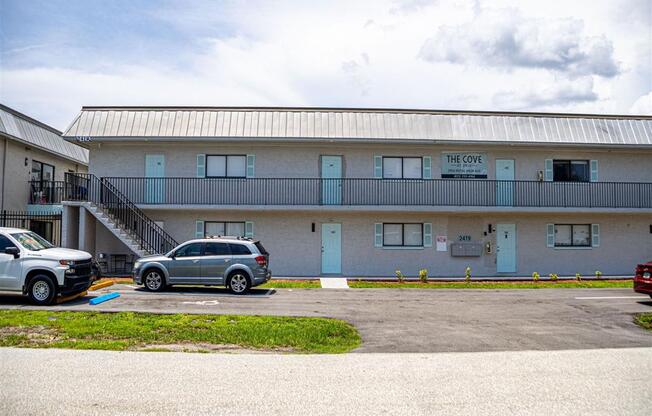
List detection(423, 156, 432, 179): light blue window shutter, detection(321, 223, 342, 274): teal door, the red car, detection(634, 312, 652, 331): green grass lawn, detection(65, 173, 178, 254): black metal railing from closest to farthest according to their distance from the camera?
detection(634, 312, 652, 331): green grass lawn < the red car < detection(65, 173, 178, 254): black metal railing < detection(321, 223, 342, 274): teal door < detection(423, 156, 432, 179): light blue window shutter

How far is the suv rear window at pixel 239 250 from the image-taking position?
56.4 feet

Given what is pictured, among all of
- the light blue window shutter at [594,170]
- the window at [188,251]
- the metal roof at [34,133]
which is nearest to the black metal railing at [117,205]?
the metal roof at [34,133]

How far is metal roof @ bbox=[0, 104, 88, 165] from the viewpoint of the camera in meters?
24.2

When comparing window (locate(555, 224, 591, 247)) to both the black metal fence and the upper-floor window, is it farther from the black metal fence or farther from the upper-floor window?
the upper-floor window

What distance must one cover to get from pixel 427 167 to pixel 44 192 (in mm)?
18645

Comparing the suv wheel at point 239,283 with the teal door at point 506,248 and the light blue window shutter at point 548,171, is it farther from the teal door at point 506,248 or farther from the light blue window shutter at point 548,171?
the light blue window shutter at point 548,171

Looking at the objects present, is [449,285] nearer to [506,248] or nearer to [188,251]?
[506,248]

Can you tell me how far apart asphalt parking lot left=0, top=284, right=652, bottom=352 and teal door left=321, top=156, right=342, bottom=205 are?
224 inches

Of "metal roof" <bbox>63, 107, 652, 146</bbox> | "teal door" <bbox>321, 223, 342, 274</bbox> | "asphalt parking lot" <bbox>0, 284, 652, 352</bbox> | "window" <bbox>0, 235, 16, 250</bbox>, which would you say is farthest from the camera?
"teal door" <bbox>321, 223, 342, 274</bbox>

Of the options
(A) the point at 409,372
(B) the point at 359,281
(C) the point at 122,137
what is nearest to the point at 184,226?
(C) the point at 122,137

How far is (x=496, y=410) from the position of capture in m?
6.20

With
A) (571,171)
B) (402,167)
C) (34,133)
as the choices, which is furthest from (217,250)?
(571,171)

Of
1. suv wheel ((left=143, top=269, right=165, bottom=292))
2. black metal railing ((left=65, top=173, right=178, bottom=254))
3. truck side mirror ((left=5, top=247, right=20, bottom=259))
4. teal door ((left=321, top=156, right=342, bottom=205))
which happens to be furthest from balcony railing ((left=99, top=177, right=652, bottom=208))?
truck side mirror ((left=5, top=247, right=20, bottom=259))

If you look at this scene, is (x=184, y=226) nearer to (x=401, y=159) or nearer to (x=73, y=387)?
(x=401, y=159)
